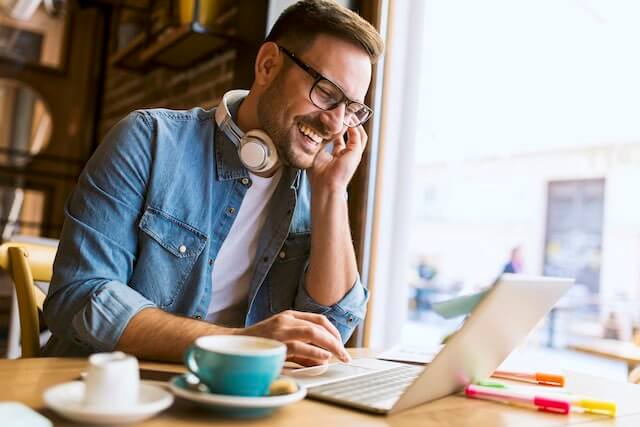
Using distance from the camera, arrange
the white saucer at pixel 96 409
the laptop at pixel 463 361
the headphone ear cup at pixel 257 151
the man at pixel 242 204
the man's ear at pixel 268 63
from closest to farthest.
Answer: the white saucer at pixel 96 409 < the laptop at pixel 463 361 < the man at pixel 242 204 < the headphone ear cup at pixel 257 151 < the man's ear at pixel 268 63

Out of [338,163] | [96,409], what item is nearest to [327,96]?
[338,163]

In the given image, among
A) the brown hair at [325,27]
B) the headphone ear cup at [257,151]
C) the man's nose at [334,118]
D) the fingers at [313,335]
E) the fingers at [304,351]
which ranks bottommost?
the fingers at [304,351]

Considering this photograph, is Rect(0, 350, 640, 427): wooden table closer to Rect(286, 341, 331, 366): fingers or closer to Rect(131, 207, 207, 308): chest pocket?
Rect(286, 341, 331, 366): fingers

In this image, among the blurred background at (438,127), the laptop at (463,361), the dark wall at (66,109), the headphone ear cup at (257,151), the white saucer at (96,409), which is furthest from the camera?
the dark wall at (66,109)

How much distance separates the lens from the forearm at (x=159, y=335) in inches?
37.4

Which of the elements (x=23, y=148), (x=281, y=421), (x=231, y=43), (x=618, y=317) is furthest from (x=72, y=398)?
(x=618, y=317)

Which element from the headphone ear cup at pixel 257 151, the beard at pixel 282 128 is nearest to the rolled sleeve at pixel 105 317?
the headphone ear cup at pixel 257 151

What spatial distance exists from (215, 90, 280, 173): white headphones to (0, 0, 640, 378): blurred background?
1.67 ft

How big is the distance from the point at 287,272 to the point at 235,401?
0.80 m

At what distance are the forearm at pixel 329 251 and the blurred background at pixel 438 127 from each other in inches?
8.4

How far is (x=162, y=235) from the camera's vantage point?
1221 millimetres

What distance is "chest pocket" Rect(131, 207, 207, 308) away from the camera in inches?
47.5

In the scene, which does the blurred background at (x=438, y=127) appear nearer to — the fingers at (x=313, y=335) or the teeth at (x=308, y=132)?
the fingers at (x=313, y=335)

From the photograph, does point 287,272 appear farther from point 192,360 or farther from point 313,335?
point 192,360
